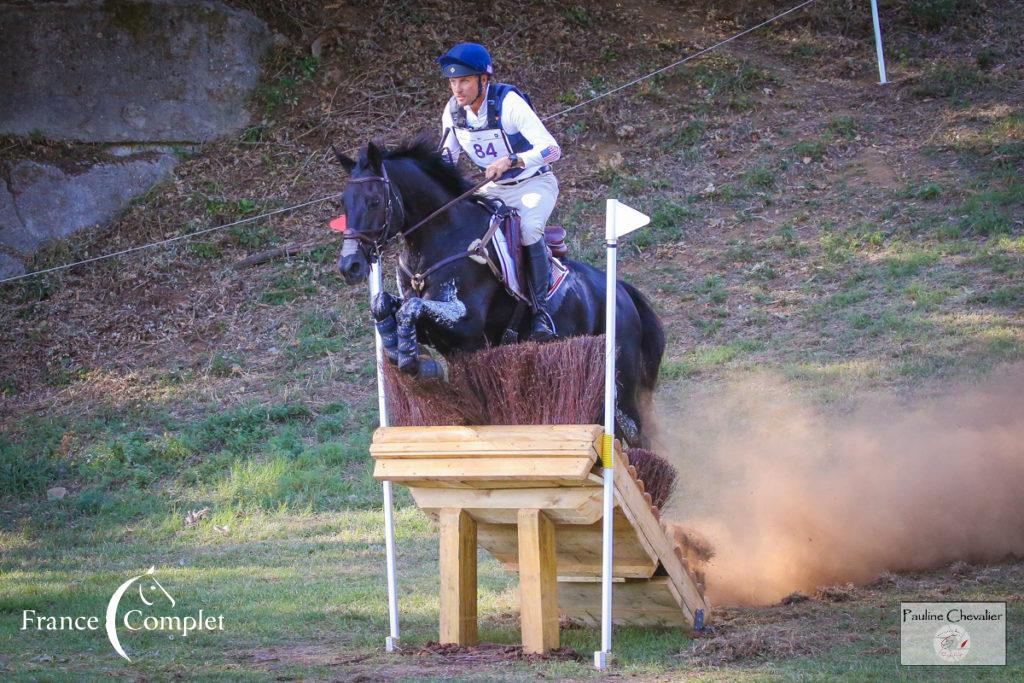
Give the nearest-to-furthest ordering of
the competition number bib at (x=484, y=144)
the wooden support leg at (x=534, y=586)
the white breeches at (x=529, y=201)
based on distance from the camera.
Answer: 1. the wooden support leg at (x=534, y=586)
2. the competition number bib at (x=484, y=144)
3. the white breeches at (x=529, y=201)

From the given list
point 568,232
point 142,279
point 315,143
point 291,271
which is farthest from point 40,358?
point 568,232

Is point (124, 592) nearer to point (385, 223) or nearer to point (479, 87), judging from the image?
point (385, 223)

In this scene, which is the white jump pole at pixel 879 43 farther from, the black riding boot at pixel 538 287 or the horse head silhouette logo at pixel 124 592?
the horse head silhouette logo at pixel 124 592

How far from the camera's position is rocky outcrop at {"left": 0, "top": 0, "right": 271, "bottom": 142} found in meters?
16.8

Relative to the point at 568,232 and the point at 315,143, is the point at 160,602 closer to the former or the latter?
the point at 568,232

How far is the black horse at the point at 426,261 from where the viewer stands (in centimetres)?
720

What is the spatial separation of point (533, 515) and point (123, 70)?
12.9 m

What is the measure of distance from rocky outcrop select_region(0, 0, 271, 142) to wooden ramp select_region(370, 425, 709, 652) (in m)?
11.9

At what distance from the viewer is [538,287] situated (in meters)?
8.45

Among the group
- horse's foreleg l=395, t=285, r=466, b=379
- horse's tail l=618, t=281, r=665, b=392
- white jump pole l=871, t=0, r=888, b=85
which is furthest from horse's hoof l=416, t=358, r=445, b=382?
white jump pole l=871, t=0, r=888, b=85

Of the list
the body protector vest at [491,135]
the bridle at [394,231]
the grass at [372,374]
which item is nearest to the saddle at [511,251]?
the bridle at [394,231]

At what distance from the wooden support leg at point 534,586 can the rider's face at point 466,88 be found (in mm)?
2931

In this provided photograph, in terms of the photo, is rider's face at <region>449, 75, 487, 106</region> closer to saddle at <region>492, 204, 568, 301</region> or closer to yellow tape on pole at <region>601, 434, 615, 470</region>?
saddle at <region>492, 204, 568, 301</region>

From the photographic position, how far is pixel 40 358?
14.9m
